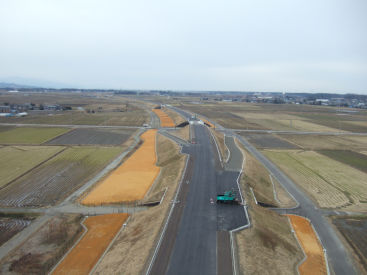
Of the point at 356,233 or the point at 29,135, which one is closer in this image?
the point at 356,233

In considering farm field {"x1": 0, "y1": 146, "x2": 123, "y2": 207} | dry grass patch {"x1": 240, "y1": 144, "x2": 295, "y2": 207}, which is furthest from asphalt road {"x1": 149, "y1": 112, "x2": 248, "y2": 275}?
farm field {"x1": 0, "y1": 146, "x2": 123, "y2": 207}

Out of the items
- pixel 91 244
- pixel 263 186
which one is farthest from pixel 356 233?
pixel 91 244

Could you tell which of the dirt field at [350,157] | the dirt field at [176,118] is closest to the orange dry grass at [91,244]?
the dirt field at [350,157]

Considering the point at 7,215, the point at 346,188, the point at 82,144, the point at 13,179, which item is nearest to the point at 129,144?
the point at 82,144

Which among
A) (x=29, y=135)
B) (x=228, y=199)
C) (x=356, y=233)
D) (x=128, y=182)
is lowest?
(x=356, y=233)

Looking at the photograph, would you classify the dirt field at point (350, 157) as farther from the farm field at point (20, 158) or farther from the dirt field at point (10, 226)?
the farm field at point (20, 158)

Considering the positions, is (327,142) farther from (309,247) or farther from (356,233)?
(309,247)
